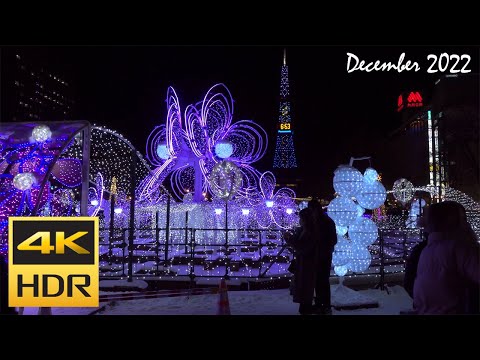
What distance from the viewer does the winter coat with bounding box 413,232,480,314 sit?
3.08 meters

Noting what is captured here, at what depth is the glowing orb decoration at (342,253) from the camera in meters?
6.91

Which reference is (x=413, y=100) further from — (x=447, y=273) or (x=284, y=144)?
(x=447, y=273)

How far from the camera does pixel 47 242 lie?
14.2ft

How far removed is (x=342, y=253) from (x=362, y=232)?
422mm

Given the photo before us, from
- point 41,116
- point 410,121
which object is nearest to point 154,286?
point 410,121

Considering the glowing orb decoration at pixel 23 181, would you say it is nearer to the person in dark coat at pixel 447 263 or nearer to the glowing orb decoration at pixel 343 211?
the glowing orb decoration at pixel 343 211

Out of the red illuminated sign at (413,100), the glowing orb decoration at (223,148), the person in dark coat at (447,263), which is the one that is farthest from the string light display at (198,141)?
the red illuminated sign at (413,100)

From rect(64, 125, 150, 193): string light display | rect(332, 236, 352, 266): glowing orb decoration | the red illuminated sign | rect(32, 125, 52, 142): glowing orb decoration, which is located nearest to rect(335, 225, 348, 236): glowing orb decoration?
rect(332, 236, 352, 266): glowing orb decoration

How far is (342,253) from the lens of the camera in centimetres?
691

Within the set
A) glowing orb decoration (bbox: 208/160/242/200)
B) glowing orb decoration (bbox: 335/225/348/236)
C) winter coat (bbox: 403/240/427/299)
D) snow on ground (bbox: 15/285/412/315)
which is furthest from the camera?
glowing orb decoration (bbox: 208/160/242/200)

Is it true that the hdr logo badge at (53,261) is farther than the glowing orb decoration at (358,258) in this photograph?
No

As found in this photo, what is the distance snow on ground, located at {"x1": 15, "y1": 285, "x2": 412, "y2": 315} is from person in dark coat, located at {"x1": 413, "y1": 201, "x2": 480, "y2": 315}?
2.91 m

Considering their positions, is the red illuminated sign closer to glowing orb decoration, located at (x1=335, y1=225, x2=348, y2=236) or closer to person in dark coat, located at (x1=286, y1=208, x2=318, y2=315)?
glowing orb decoration, located at (x1=335, y1=225, x2=348, y2=236)

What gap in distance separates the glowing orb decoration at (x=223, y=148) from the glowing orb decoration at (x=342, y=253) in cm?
834
